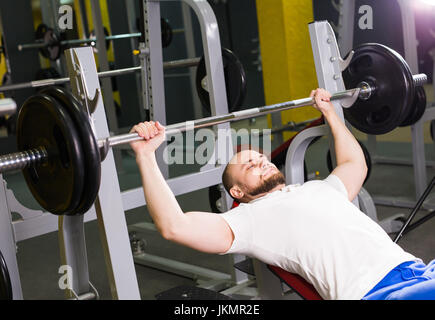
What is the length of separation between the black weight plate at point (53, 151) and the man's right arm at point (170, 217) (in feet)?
0.63

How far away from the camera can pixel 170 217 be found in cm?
142

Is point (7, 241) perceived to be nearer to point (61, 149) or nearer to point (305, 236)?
point (61, 149)

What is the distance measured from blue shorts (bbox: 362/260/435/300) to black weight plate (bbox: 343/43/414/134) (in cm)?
68

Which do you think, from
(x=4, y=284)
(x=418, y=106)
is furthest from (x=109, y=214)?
(x=418, y=106)

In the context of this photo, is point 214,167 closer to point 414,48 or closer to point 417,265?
point 417,265

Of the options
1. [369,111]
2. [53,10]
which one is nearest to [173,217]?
[369,111]

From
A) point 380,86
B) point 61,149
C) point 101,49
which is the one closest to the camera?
point 61,149

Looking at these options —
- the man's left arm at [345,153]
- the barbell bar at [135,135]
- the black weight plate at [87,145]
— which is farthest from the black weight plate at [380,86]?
the black weight plate at [87,145]

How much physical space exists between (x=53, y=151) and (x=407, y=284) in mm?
969

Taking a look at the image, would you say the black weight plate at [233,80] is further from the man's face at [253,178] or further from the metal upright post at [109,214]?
the metal upright post at [109,214]

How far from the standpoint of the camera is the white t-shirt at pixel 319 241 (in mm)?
1454

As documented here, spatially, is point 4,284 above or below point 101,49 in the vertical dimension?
below

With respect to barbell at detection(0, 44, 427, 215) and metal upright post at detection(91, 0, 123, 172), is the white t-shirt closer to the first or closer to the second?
barbell at detection(0, 44, 427, 215)

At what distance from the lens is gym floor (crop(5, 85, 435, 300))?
8.87 feet
